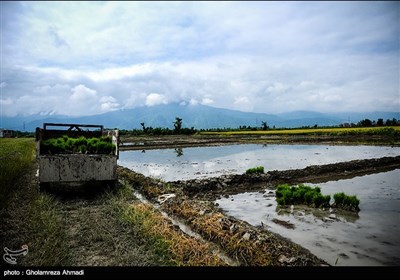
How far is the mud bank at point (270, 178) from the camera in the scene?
10.7 m

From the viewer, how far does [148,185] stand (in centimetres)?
1051

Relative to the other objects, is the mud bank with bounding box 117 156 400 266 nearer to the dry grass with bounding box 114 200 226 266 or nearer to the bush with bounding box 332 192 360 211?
the dry grass with bounding box 114 200 226 266

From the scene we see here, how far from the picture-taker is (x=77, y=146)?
10125 millimetres

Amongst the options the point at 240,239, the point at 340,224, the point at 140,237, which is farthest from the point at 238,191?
the point at 140,237

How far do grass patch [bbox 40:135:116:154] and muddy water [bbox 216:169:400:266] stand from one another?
4221 mm

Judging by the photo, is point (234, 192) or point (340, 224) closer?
point (340, 224)

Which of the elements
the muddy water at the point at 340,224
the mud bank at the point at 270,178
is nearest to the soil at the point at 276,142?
the mud bank at the point at 270,178

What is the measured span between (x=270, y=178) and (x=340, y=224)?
586 cm

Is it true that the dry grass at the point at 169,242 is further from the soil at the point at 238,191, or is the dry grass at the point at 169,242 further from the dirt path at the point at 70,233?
the soil at the point at 238,191

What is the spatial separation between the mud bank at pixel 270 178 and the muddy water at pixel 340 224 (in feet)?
3.54

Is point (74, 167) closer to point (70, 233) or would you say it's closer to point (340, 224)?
point (70, 233)
